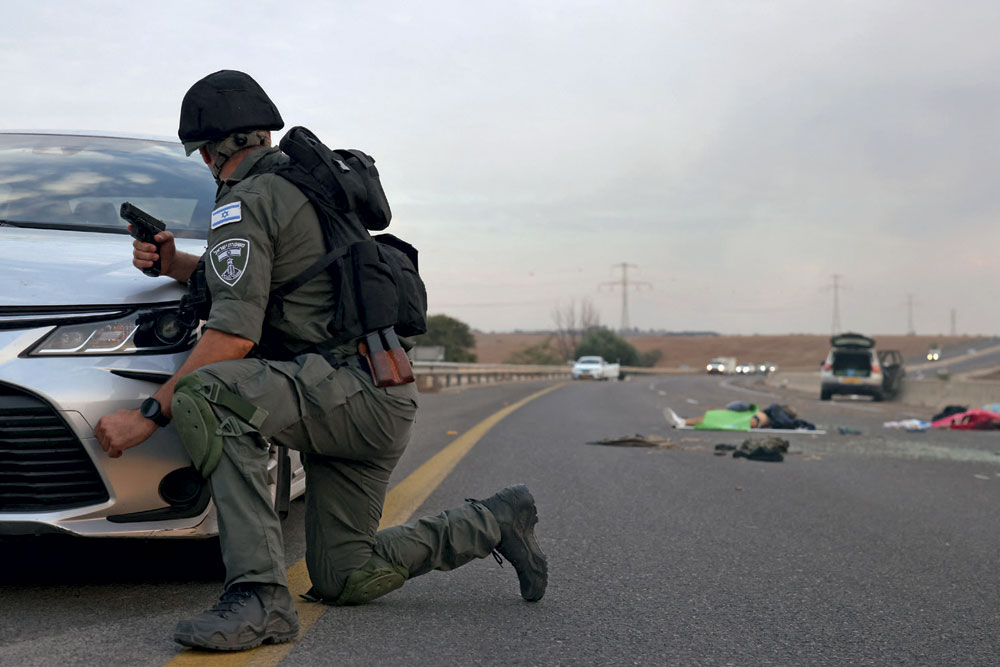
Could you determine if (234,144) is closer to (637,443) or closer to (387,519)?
(387,519)

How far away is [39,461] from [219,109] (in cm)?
121

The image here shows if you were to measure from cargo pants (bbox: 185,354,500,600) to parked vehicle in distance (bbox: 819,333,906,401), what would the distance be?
75.3ft

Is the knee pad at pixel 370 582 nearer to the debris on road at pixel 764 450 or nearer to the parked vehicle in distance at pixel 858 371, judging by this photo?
the debris on road at pixel 764 450

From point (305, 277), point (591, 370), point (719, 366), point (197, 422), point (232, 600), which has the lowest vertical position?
point (719, 366)

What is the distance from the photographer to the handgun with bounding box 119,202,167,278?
321 centimetres

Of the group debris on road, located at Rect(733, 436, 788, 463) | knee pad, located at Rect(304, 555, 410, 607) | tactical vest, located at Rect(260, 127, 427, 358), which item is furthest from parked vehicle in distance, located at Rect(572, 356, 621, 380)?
tactical vest, located at Rect(260, 127, 427, 358)

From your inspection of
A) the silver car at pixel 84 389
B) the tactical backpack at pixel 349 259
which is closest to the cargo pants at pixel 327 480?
the tactical backpack at pixel 349 259

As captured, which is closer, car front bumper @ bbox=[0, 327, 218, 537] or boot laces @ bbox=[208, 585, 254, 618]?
boot laces @ bbox=[208, 585, 254, 618]

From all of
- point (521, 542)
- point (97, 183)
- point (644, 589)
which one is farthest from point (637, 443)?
point (521, 542)

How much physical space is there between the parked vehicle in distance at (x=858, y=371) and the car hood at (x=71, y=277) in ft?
76.5

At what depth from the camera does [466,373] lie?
1181 inches

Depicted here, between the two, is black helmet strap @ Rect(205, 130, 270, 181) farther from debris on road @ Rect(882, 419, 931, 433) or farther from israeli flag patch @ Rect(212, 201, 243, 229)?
debris on road @ Rect(882, 419, 931, 433)

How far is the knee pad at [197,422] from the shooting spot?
2764 mm

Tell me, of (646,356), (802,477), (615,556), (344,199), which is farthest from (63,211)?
(646,356)
